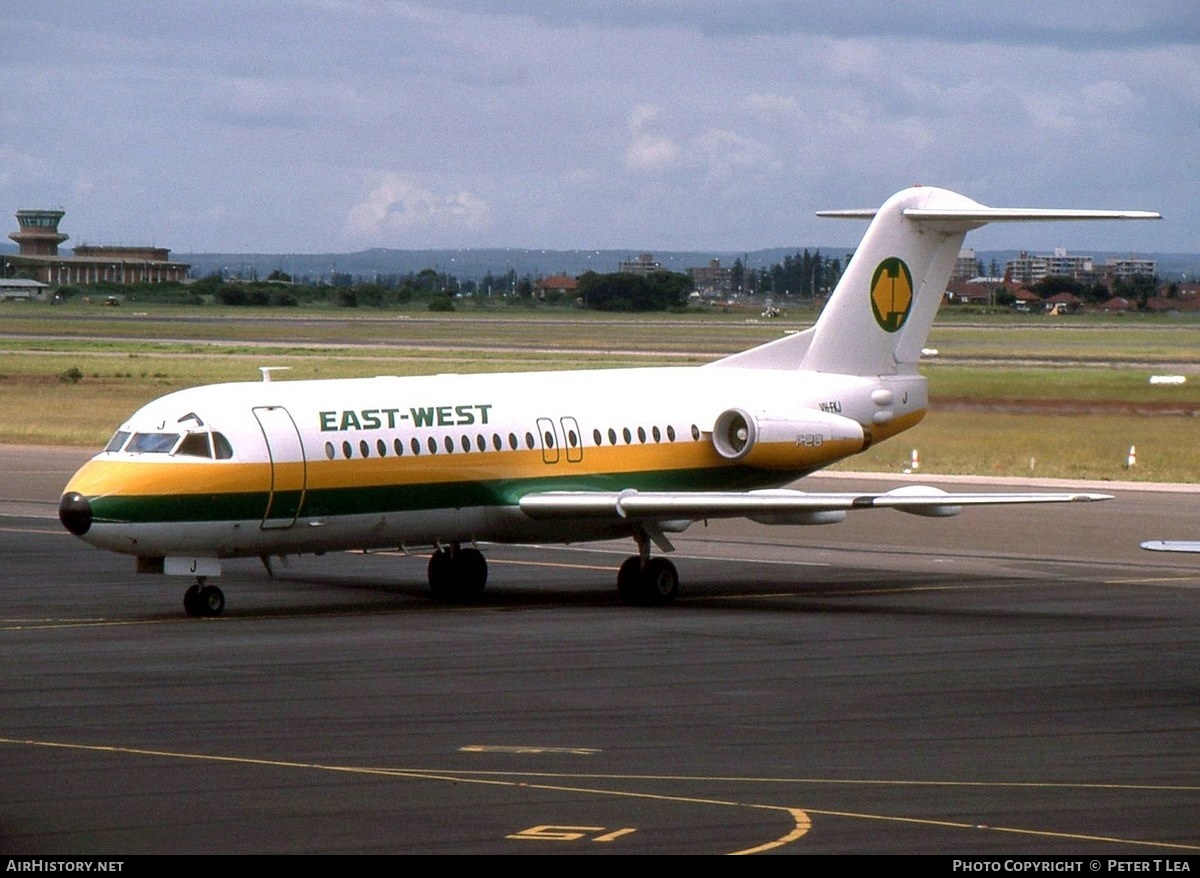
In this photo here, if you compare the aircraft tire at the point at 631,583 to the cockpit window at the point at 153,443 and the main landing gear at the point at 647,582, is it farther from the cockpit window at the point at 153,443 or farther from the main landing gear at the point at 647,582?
the cockpit window at the point at 153,443

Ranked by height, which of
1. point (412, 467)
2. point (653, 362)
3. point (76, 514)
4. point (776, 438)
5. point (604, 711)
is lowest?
point (604, 711)

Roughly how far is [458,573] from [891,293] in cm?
892

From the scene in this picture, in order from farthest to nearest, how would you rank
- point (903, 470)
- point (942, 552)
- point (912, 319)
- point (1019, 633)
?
1. point (903, 470)
2. point (942, 552)
3. point (912, 319)
4. point (1019, 633)

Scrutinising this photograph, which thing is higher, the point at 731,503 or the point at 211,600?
the point at 731,503

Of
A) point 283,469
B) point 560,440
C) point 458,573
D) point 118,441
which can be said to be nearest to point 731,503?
point 560,440

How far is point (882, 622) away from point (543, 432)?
5.80 m

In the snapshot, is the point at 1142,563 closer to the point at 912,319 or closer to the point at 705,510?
the point at 912,319

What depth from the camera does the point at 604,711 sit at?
19.7 metres

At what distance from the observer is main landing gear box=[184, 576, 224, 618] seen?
26.8 m

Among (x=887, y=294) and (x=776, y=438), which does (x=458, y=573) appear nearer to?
(x=776, y=438)

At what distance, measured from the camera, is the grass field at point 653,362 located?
5647cm

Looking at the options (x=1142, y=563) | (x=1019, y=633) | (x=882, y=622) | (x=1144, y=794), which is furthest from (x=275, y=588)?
(x=1144, y=794)

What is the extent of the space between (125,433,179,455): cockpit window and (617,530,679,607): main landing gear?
6.81m
